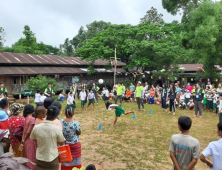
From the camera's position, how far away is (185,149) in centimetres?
277

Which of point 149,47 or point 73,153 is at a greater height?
point 149,47

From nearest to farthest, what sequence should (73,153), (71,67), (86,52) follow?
(73,153), (86,52), (71,67)

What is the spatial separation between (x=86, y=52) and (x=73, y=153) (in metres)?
20.4

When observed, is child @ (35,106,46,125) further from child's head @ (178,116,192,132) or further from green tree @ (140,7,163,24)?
green tree @ (140,7,163,24)

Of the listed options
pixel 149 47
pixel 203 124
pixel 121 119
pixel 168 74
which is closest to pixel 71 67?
pixel 149 47

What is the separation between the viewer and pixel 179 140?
2.81m

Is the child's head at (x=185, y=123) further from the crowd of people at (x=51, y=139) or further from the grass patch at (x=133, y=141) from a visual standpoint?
the grass patch at (x=133, y=141)

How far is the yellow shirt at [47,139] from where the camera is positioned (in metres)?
2.95

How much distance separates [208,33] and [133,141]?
1145 centimetres

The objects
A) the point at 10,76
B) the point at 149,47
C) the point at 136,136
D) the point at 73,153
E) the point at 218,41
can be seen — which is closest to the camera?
the point at 73,153

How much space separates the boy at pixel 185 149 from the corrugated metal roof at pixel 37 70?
1839 cm

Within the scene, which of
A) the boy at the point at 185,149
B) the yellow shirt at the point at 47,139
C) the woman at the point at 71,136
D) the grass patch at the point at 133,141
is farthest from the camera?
the grass patch at the point at 133,141

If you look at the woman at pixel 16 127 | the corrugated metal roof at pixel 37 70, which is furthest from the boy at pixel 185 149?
the corrugated metal roof at pixel 37 70

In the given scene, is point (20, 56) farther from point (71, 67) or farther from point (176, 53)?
point (176, 53)
